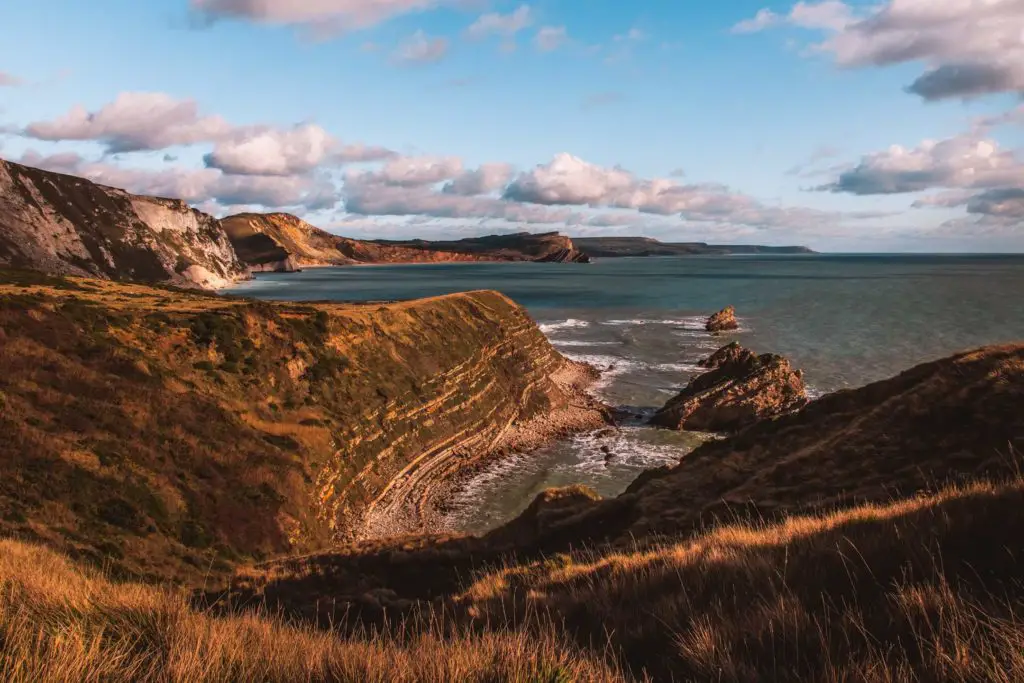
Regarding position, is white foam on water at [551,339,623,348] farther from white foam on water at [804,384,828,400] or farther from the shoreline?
white foam on water at [804,384,828,400]

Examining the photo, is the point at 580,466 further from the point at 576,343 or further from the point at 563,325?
the point at 563,325

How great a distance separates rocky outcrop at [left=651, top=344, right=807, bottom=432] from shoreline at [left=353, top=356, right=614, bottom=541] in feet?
20.9

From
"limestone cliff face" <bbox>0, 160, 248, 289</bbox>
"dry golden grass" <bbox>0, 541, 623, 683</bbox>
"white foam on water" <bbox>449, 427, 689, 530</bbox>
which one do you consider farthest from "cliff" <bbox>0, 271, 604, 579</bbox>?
"limestone cliff face" <bbox>0, 160, 248, 289</bbox>

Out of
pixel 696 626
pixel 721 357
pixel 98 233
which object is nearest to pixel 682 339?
pixel 721 357

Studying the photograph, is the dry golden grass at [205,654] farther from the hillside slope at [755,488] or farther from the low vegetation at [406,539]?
the hillside slope at [755,488]

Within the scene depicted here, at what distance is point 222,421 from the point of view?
28.6 m

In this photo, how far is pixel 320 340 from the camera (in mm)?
39469

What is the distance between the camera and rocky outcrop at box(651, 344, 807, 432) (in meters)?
44.2

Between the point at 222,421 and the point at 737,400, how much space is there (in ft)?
126

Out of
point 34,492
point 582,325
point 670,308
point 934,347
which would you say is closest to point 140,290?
point 34,492

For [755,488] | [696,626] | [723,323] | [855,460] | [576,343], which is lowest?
[576,343]

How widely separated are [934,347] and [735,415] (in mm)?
46929

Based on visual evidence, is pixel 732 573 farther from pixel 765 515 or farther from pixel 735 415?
pixel 735 415

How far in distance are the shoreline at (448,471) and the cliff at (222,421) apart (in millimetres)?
167
